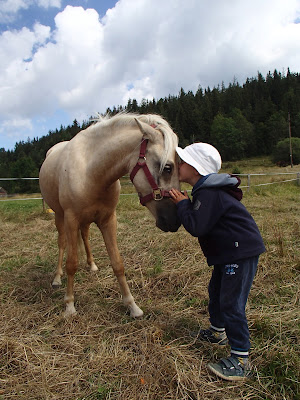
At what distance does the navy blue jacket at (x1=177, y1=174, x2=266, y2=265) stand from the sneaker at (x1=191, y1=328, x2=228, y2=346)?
79 cm

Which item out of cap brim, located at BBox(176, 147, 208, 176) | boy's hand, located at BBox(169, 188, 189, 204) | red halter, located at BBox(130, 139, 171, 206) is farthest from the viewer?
red halter, located at BBox(130, 139, 171, 206)

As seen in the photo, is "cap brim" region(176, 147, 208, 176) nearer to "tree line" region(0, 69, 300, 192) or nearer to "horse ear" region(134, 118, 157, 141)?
"horse ear" region(134, 118, 157, 141)

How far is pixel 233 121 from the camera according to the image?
64.6m

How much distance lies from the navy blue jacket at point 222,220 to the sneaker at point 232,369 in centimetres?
74

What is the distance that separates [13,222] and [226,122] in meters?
63.4

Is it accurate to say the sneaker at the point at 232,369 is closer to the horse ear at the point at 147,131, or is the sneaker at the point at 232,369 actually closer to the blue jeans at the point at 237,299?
the blue jeans at the point at 237,299

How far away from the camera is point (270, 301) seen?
116 inches

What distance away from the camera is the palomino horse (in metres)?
2.36

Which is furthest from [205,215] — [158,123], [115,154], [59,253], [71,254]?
[59,253]

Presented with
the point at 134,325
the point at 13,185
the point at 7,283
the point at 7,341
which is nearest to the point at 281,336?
the point at 134,325

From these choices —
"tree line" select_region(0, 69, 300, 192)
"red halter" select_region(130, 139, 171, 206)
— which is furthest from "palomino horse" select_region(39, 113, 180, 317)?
"tree line" select_region(0, 69, 300, 192)

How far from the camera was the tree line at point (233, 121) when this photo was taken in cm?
6169

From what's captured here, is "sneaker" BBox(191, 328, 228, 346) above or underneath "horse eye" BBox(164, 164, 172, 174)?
underneath

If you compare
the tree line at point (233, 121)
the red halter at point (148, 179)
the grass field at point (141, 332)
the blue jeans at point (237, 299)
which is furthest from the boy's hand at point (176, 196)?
the tree line at point (233, 121)
